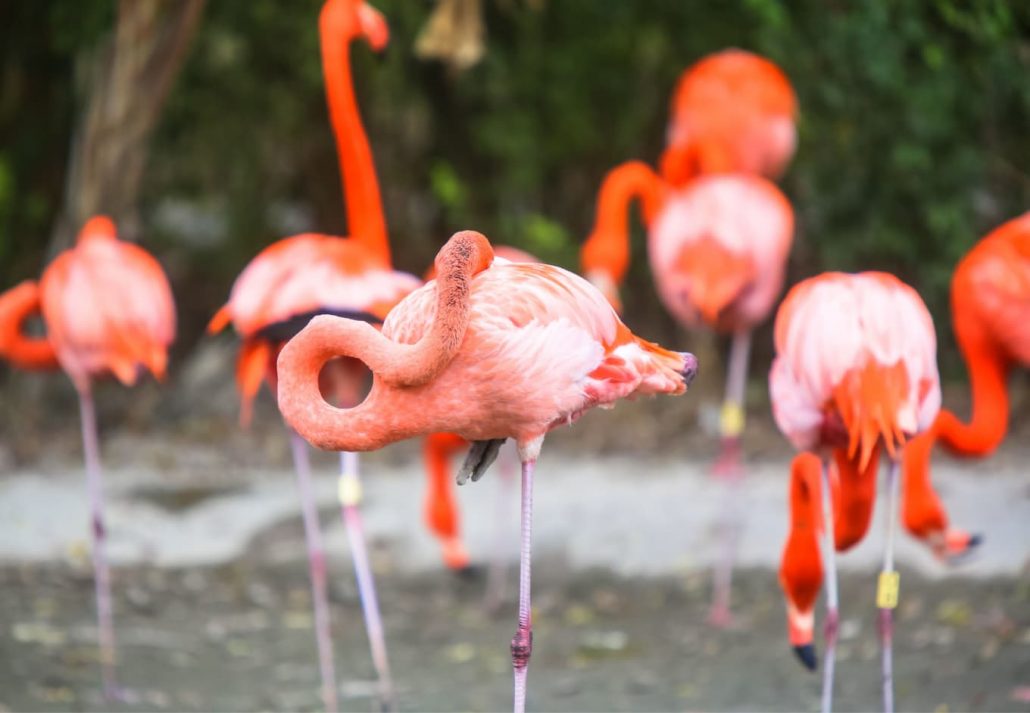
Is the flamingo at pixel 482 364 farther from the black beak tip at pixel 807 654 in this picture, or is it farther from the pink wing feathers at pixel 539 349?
the black beak tip at pixel 807 654

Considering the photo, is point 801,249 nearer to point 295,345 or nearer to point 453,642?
point 453,642

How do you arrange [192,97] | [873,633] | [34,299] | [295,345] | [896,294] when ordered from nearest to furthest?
[295,345] < [896,294] < [873,633] < [34,299] < [192,97]

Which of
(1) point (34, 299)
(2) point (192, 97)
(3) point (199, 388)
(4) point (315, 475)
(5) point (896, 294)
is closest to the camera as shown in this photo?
(5) point (896, 294)

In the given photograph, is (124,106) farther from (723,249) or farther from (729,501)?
(729,501)

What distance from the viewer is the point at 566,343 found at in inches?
100

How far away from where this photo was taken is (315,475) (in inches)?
223

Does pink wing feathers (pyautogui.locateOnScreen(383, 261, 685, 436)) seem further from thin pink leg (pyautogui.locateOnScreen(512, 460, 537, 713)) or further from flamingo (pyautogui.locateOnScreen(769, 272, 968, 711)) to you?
flamingo (pyautogui.locateOnScreen(769, 272, 968, 711))

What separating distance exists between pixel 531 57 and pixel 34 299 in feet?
12.3

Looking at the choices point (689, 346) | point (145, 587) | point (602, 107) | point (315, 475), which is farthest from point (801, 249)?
point (145, 587)

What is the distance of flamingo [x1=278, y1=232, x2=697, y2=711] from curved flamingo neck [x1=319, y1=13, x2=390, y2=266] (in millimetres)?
1086

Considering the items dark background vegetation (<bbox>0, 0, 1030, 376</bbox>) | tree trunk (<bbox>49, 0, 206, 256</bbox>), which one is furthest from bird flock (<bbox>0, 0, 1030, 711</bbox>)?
tree trunk (<bbox>49, 0, 206, 256</bbox>)

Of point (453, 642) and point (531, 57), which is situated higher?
point (531, 57)

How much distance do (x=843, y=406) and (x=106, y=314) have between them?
2204 millimetres

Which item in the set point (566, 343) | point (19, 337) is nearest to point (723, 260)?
point (566, 343)
